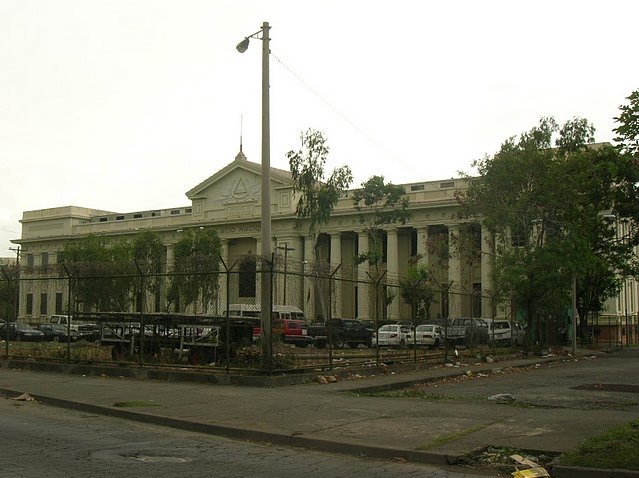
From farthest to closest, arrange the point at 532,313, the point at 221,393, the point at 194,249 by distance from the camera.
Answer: the point at 194,249, the point at 532,313, the point at 221,393

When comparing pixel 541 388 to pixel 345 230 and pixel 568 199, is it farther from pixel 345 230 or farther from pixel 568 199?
pixel 345 230

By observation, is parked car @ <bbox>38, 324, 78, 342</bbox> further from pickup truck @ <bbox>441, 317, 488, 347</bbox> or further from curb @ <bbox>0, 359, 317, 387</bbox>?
pickup truck @ <bbox>441, 317, 488, 347</bbox>

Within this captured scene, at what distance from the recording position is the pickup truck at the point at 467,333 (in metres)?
29.2

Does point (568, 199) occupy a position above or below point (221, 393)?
above

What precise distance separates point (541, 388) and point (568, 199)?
60.9ft

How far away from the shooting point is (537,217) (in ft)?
120

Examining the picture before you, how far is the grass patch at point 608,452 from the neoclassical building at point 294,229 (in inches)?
1478

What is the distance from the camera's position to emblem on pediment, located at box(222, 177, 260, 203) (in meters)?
71.4

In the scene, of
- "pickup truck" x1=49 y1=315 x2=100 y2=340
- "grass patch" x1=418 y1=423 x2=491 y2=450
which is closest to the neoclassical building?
"pickup truck" x1=49 y1=315 x2=100 y2=340

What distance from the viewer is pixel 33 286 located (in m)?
26.5

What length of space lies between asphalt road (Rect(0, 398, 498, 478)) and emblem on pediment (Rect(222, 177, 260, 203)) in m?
60.1

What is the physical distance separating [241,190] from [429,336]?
38141 millimetres

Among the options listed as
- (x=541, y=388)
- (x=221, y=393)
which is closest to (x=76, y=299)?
(x=221, y=393)

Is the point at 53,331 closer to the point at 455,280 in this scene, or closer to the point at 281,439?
the point at 455,280
